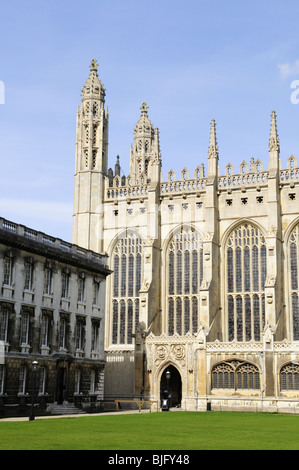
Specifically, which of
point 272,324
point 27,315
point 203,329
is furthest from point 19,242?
point 272,324

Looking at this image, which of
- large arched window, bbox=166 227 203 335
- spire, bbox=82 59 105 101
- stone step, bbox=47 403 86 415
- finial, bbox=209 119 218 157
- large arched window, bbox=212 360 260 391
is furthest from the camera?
spire, bbox=82 59 105 101

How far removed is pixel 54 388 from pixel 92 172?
76.5ft

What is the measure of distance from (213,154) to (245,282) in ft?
34.8

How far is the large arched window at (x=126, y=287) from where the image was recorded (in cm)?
5434

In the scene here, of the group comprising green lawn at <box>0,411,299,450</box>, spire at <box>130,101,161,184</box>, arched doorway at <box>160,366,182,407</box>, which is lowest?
green lawn at <box>0,411,299,450</box>

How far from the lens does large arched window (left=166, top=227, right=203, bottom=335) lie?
52875 millimetres

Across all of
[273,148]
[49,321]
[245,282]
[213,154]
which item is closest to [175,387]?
[245,282]

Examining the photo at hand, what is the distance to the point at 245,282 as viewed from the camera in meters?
51.5

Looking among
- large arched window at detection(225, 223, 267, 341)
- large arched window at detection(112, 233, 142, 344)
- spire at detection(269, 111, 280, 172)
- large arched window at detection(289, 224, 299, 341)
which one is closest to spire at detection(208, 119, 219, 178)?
spire at detection(269, 111, 280, 172)

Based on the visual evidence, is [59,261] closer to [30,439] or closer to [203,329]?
[203,329]

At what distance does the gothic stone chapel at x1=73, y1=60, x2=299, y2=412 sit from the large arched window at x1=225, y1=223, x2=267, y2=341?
Answer: 8 cm

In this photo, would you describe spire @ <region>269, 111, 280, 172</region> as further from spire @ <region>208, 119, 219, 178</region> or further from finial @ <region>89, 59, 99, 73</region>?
finial @ <region>89, 59, 99, 73</region>

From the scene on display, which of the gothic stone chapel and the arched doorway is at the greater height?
the gothic stone chapel

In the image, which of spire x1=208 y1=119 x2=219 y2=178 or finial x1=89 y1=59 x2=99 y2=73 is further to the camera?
finial x1=89 y1=59 x2=99 y2=73
